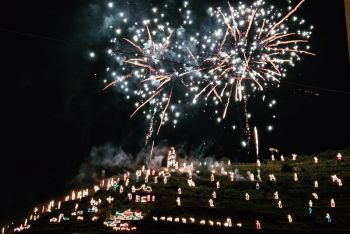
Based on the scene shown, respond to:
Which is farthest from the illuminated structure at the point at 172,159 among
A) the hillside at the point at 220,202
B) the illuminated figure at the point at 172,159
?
the hillside at the point at 220,202

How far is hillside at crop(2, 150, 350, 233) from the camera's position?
73.5 ft

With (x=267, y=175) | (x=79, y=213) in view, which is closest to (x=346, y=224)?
(x=267, y=175)

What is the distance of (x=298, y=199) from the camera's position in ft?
83.3

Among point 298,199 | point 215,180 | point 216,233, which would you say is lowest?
point 216,233

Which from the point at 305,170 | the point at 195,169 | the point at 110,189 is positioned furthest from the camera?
the point at 195,169

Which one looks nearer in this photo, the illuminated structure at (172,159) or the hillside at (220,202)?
the hillside at (220,202)

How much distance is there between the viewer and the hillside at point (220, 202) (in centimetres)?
2239

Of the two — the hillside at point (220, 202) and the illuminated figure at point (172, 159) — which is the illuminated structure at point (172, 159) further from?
the hillside at point (220, 202)

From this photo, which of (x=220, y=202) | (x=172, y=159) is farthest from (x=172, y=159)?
(x=220, y=202)

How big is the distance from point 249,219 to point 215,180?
374 inches

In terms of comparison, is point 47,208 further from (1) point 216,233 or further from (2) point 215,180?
(1) point 216,233

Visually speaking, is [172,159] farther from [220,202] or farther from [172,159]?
[220,202]

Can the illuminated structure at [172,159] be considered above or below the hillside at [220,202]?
above

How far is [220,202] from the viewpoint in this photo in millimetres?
26109
